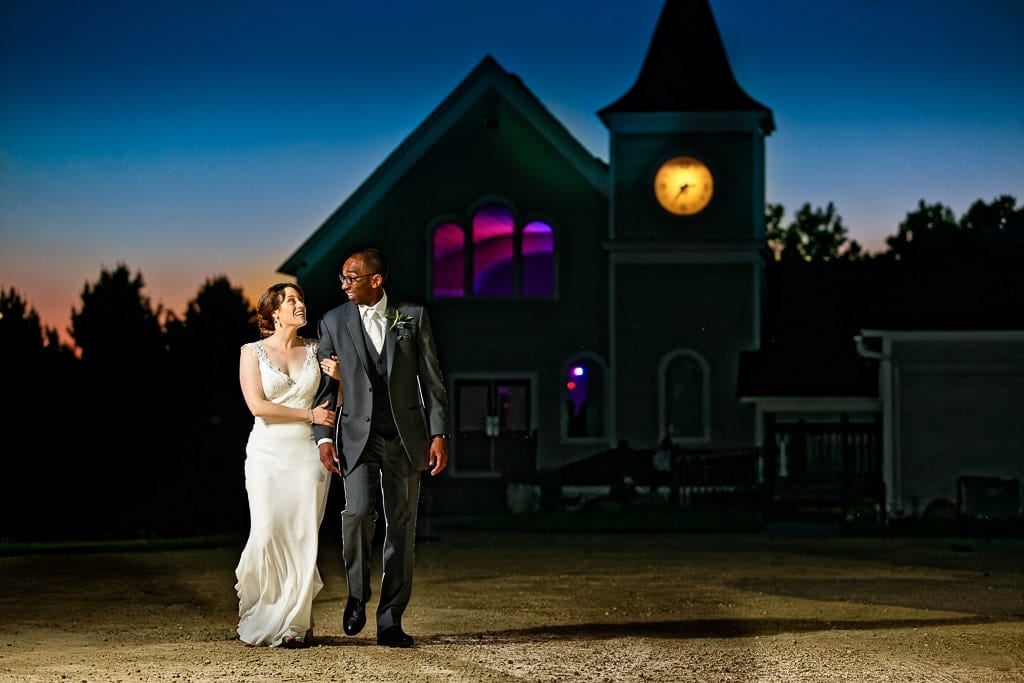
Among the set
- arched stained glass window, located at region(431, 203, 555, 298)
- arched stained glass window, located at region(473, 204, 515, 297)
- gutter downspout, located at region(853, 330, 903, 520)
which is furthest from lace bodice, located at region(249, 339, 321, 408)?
arched stained glass window, located at region(473, 204, 515, 297)

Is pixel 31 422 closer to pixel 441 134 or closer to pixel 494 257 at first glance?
pixel 441 134

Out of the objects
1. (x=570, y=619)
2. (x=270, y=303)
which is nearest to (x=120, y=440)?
(x=570, y=619)

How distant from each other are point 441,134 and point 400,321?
86.0ft

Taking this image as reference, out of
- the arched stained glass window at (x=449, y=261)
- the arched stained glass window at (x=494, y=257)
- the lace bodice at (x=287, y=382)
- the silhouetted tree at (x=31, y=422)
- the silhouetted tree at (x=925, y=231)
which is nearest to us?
the lace bodice at (x=287, y=382)

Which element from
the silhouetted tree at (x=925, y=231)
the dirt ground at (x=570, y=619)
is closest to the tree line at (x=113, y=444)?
the dirt ground at (x=570, y=619)

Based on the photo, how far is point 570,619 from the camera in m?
11.7

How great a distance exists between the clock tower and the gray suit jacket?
25.0m

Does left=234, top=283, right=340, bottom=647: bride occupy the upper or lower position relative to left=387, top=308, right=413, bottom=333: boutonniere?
lower

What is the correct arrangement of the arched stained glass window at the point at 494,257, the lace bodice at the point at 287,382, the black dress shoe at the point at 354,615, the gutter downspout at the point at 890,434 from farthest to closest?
1. the arched stained glass window at the point at 494,257
2. the gutter downspout at the point at 890,434
3. the lace bodice at the point at 287,382
4. the black dress shoe at the point at 354,615

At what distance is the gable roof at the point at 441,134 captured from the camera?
115 ft

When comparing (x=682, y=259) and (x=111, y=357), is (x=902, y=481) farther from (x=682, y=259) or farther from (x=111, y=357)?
(x=111, y=357)

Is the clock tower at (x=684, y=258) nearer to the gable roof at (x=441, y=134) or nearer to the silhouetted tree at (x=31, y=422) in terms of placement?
the gable roof at (x=441, y=134)

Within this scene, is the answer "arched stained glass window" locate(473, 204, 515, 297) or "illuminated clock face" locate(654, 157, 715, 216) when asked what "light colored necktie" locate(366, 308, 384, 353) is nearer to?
"illuminated clock face" locate(654, 157, 715, 216)

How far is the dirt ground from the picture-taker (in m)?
9.01
